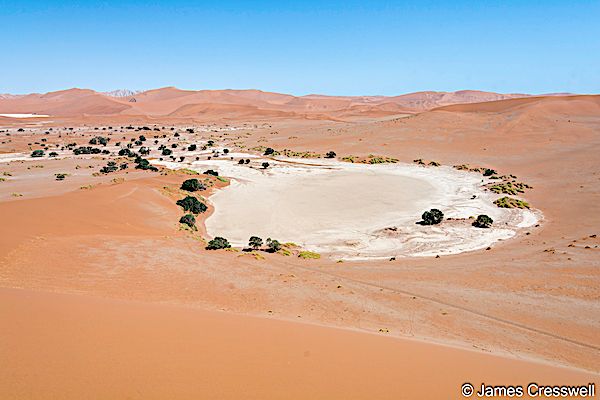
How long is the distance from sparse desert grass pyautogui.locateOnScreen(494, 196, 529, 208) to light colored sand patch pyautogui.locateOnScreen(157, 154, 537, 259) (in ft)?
1.91

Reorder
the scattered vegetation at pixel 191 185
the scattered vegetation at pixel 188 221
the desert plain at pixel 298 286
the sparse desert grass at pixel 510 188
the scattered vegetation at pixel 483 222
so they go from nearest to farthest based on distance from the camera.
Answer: the desert plain at pixel 298 286, the scattered vegetation at pixel 188 221, the scattered vegetation at pixel 483 222, the scattered vegetation at pixel 191 185, the sparse desert grass at pixel 510 188

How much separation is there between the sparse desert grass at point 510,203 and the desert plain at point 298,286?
39cm

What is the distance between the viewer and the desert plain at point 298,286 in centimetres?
623

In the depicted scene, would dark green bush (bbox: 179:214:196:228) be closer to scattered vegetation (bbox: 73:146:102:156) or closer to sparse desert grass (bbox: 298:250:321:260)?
sparse desert grass (bbox: 298:250:321:260)

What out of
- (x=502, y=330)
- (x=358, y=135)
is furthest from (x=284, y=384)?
(x=358, y=135)

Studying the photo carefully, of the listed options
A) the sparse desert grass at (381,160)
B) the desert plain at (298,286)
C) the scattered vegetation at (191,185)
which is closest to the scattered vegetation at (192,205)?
the desert plain at (298,286)

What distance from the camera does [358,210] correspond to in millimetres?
28812

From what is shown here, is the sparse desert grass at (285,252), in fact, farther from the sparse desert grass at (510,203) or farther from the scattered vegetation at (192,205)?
the sparse desert grass at (510,203)

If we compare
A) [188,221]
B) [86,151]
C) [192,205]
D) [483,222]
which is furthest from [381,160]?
[86,151]

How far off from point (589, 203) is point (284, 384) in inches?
1206

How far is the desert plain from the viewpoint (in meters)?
6.23

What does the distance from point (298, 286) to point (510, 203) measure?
2204 centimetres

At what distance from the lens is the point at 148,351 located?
6594 mm

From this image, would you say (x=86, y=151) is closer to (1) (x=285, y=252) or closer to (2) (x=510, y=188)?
(1) (x=285, y=252)
